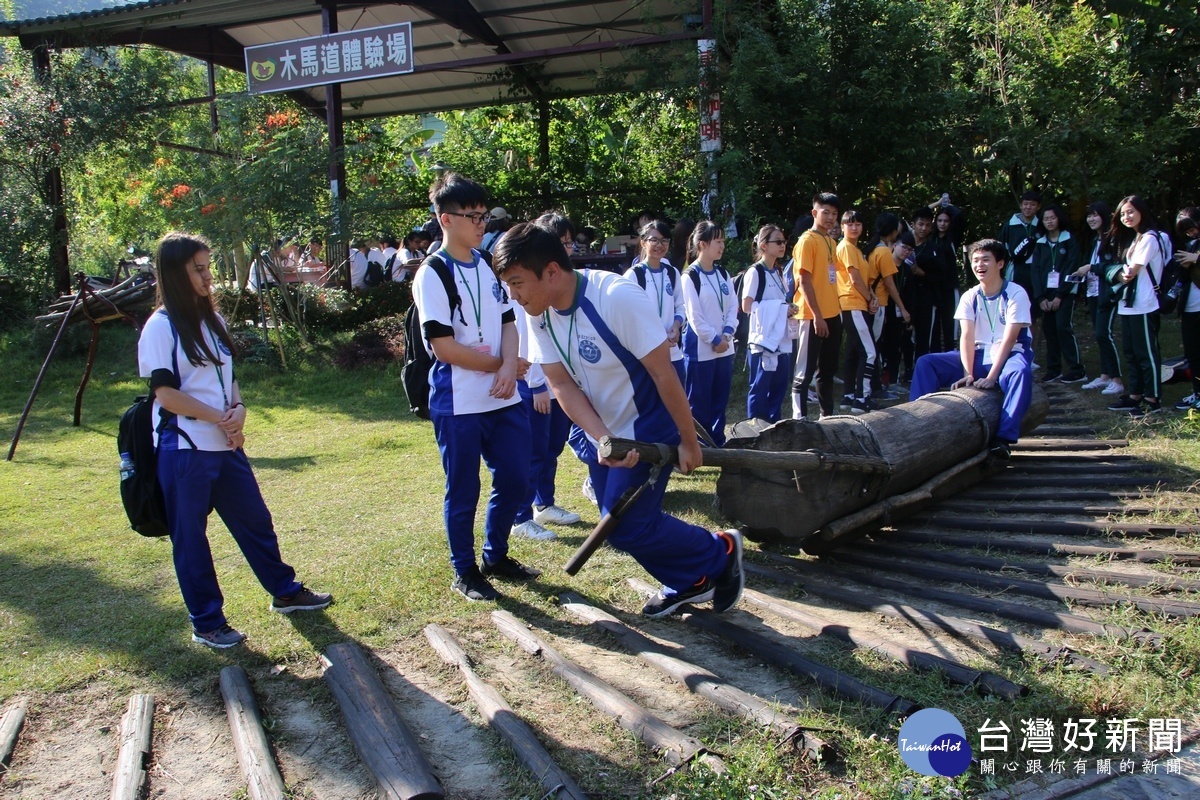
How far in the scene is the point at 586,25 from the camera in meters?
14.1

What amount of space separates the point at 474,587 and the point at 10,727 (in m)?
1.97

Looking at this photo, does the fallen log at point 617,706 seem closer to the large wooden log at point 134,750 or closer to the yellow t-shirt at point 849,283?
the large wooden log at point 134,750

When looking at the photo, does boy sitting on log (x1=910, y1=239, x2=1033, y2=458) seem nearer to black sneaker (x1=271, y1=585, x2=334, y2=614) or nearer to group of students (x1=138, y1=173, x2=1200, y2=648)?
group of students (x1=138, y1=173, x2=1200, y2=648)

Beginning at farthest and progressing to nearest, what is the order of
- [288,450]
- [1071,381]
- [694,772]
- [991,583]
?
[1071,381] < [288,450] < [991,583] < [694,772]

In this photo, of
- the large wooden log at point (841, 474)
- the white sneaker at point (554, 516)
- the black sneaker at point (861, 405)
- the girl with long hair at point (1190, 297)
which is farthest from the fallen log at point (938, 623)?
the girl with long hair at point (1190, 297)

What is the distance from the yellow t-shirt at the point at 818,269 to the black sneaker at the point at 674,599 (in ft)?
13.1

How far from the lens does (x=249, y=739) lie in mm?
3215

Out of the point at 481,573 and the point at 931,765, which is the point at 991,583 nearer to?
the point at 931,765

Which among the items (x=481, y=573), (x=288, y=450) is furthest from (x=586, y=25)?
(x=481, y=573)

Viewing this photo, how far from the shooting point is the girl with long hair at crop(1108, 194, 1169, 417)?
7594 mm

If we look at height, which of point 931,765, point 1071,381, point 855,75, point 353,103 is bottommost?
point 931,765

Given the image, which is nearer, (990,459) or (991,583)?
(991,583)

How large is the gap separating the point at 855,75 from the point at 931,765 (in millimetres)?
Answer: 10099

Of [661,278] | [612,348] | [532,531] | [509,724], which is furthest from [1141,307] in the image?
[509,724]
